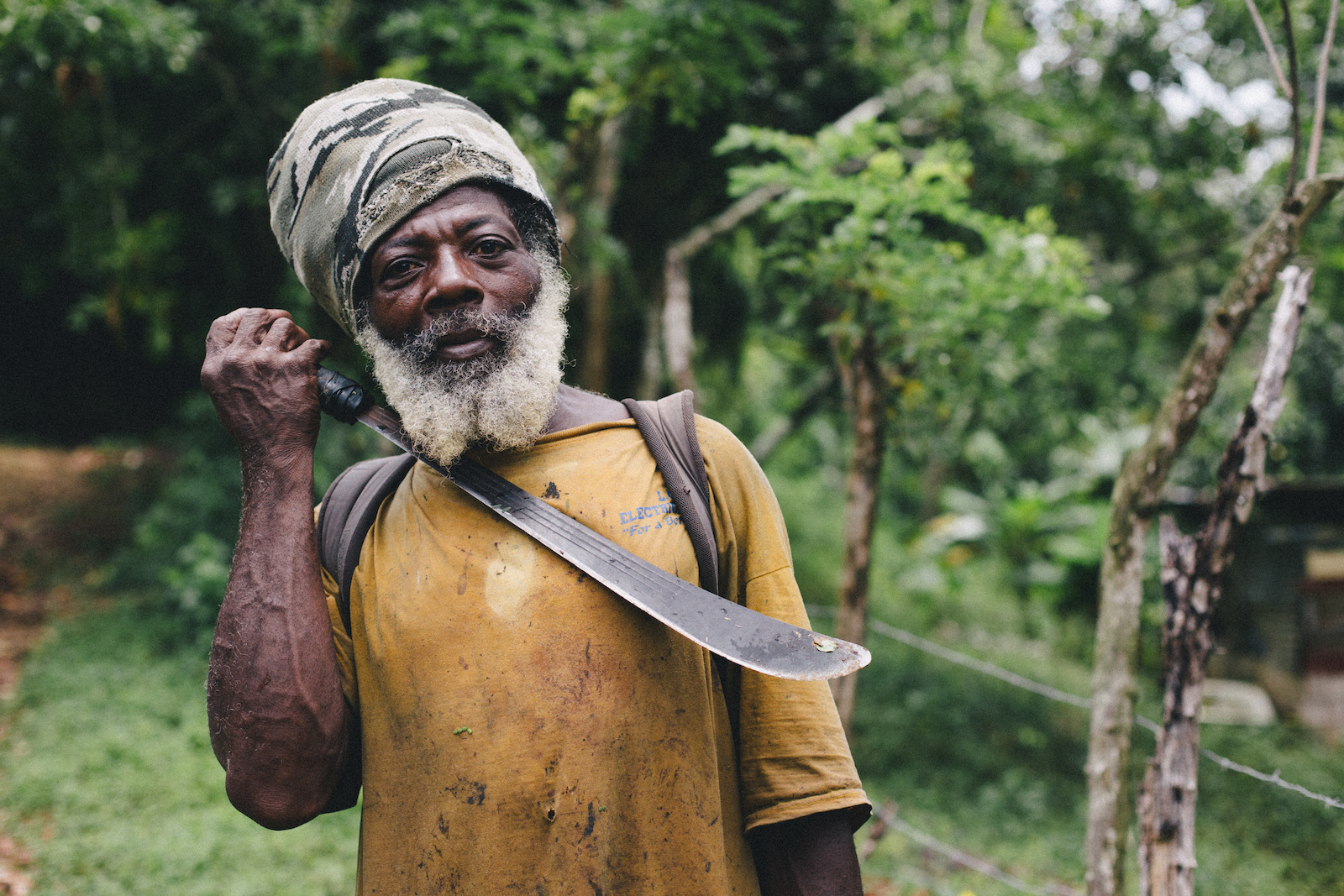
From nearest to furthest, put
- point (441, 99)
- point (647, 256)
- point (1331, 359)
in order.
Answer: point (441, 99) → point (647, 256) → point (1331, 359)

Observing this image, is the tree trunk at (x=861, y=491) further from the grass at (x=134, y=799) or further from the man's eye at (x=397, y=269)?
the grass at (x=134, y=799)

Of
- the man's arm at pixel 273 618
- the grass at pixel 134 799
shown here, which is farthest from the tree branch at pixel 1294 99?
the grass at pixel 134 799

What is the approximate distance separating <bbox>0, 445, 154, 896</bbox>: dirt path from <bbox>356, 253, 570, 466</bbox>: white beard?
17.7 ft

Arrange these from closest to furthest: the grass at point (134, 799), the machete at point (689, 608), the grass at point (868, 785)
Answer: the machete at point (689, 608) < the grass at point (134, 799) < the grass at point (868, 785)

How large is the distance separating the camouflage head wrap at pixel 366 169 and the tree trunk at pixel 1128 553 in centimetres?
190

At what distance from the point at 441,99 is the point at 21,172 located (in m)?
6.24

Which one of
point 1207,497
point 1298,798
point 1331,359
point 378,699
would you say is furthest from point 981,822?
point 1331,359

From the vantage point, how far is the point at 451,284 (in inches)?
56.6

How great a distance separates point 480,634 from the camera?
1342 mm

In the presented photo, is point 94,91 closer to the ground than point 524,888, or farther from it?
farther from it

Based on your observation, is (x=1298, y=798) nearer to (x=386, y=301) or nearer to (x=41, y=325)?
(x=386, y=301)

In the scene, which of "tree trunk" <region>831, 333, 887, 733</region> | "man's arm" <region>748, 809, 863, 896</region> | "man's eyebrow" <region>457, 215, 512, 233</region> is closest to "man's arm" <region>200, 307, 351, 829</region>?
"man's eyebrow" <region>457, 215, 512, 233</region>

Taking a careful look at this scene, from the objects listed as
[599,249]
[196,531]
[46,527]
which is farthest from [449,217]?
[46,527]

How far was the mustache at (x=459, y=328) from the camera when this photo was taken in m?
1.47
